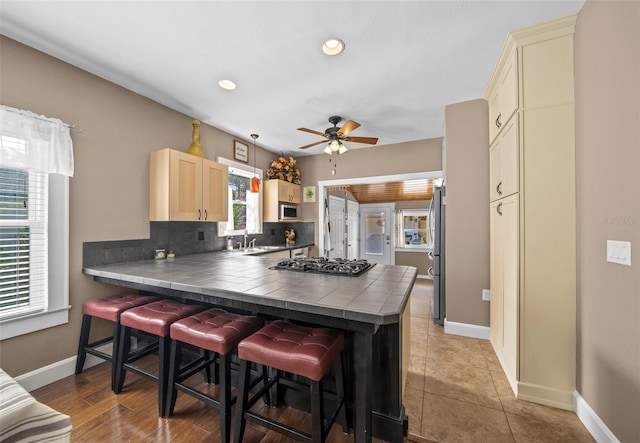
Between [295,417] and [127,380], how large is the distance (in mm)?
1422

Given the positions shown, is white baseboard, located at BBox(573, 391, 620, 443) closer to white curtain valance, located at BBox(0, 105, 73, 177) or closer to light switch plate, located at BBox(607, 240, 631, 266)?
light switch plate, located at BBox(607, 240, 631, 266)

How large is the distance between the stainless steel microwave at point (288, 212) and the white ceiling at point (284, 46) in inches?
70.8

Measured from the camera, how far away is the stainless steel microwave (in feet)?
14.5

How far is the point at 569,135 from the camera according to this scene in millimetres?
1712

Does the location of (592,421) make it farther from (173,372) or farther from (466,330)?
(173,372)

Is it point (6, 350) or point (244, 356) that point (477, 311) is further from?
point (6, 350)

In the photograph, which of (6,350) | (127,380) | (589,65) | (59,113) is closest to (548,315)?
(589,65)

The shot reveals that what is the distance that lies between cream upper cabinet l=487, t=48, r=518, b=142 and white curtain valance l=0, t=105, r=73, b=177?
339 cm

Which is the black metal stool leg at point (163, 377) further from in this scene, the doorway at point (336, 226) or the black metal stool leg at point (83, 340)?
the doorway at point (336, 226)

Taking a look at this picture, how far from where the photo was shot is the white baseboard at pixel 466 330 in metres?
2.78

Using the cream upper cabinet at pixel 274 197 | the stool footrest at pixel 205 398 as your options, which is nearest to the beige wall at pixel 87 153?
the stool footrest at pixel 205 398

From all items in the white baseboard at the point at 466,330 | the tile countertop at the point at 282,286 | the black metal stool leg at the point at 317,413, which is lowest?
the white baseboard at the point at 466,330

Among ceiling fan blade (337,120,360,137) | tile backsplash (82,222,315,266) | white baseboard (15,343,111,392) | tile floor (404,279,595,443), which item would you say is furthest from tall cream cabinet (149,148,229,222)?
tile floor (404,279,595,443)

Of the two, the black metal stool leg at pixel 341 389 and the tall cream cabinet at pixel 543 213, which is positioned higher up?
the tall cream cabinet at pixel 543 213
